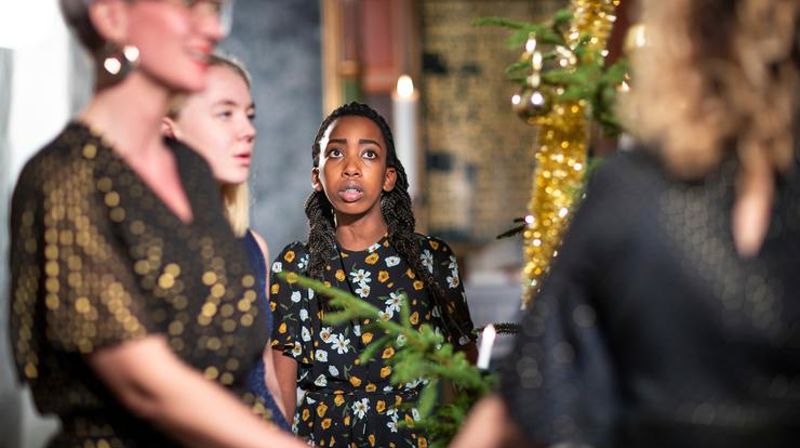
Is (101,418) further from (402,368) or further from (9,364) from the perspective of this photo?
(402,368)

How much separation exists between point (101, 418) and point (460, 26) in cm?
1105

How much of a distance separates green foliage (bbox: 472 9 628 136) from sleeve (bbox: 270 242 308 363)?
Answer: 1190 mm

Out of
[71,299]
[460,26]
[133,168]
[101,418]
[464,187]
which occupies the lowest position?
[101,418]

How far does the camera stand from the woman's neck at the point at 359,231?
3879mm

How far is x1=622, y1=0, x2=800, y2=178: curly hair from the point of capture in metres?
1.70

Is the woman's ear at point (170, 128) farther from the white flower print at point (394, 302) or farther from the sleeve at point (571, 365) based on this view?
the white flower print at point (394, 302)

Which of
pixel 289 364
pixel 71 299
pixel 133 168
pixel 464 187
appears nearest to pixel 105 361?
pixel 71 299

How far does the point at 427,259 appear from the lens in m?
3.84

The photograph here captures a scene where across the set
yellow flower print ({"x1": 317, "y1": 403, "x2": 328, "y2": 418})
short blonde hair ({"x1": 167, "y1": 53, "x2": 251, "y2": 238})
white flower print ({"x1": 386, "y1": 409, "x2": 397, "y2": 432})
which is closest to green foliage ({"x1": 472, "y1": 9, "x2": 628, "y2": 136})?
short blonde hair ({"x1": 167, "y1": 53, "x2": 251, "y2": 238})

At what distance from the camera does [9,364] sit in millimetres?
2109

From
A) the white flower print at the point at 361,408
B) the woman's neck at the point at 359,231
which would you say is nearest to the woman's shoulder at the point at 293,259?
the woman's neck at the point at 359,231

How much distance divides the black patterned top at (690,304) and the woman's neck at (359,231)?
2145 millimetres

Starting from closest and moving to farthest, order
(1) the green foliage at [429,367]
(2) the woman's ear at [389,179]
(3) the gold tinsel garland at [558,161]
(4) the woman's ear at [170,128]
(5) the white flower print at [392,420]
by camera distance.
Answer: (4) the woman's ear at [170,128] < (1) the green foliage at [429,367] < (3) the gold tinsel garland at [558,161] < (5) the white flower print at [392,420] < (2) the woman's ear at [389,179]

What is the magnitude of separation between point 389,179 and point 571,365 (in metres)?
2.18
